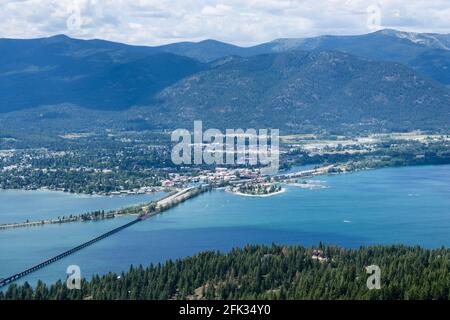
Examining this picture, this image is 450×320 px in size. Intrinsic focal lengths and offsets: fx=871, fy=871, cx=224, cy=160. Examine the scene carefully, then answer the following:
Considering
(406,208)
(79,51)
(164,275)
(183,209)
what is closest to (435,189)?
(406,208)

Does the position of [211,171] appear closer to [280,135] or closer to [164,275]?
[280,135]

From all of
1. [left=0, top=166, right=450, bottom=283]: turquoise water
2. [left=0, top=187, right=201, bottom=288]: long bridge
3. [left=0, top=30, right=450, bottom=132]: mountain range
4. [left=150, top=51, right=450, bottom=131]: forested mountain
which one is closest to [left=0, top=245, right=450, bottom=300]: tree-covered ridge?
[left=0, top=187, right=201, bottom=288]: long bridge

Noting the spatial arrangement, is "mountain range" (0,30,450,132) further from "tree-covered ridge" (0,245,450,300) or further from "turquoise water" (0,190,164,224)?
"tree-covered ridge" (0,245,450,300)

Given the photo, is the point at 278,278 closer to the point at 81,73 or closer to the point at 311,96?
the point at 311,96

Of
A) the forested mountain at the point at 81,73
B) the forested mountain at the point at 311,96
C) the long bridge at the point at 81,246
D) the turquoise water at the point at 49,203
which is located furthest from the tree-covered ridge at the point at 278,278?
the forested mountain at the point at 81,73

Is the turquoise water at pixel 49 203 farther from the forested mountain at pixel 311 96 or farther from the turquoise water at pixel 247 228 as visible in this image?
the forested mountain at pixel 311 96
